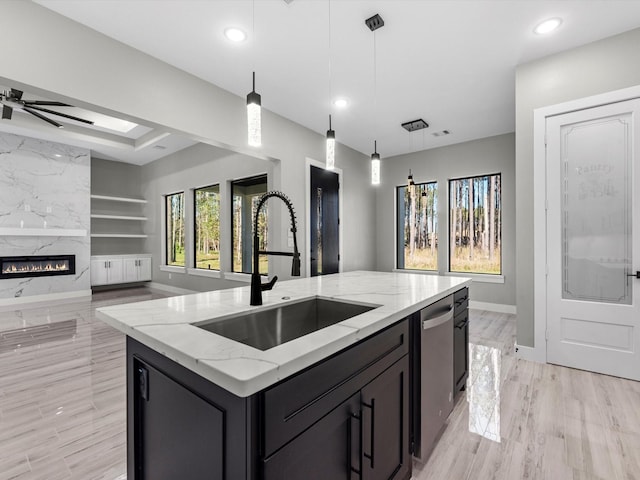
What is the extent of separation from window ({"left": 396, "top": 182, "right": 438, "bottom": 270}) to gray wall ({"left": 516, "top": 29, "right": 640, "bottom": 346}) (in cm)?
257

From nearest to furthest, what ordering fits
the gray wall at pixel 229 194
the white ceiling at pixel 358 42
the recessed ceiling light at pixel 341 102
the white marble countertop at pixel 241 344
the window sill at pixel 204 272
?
the white marble countertop at pixel 241 344 → the white ceiling at pixel 358 42 → the recessed ceiling light at pixel 341 102 → the gray wall at pixel 229 194 → the window sill at pixel 204 272

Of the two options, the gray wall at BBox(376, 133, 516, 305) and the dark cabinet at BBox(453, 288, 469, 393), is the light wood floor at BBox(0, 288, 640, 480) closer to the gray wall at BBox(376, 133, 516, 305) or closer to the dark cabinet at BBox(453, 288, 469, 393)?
the dark cabinet at BBox(453, 288, 469, 393)

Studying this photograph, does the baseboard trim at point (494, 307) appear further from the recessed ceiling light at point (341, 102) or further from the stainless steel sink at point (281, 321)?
the stainless steel sink at point (281, 321)

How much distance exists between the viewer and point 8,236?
215 inches

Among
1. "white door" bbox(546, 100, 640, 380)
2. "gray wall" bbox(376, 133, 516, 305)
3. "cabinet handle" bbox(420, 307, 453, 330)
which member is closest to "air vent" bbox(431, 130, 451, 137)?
"gray wall" bbox(376, 133, 516, 305)

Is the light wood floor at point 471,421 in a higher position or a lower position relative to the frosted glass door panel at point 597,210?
lower

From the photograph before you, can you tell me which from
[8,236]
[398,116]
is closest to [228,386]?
[398,116]

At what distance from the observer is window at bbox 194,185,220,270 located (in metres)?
6.34

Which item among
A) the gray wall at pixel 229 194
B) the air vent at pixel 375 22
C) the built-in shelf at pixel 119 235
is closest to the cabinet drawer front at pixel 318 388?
the air vent at pixel 375 22

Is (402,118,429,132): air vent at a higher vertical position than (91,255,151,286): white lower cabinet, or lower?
higher

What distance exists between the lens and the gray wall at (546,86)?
2672mm

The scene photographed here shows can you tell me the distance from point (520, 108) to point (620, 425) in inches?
109

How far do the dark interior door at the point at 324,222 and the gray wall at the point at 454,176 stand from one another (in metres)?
1.44

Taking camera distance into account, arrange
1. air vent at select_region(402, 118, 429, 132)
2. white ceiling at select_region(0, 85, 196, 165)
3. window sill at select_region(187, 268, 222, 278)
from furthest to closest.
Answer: window sill at select_region(187, 268, 222, 278) < white ceiling at select_region(0, 85, 196, 165) < air vent at select_region(402, 118, 429, 132)
